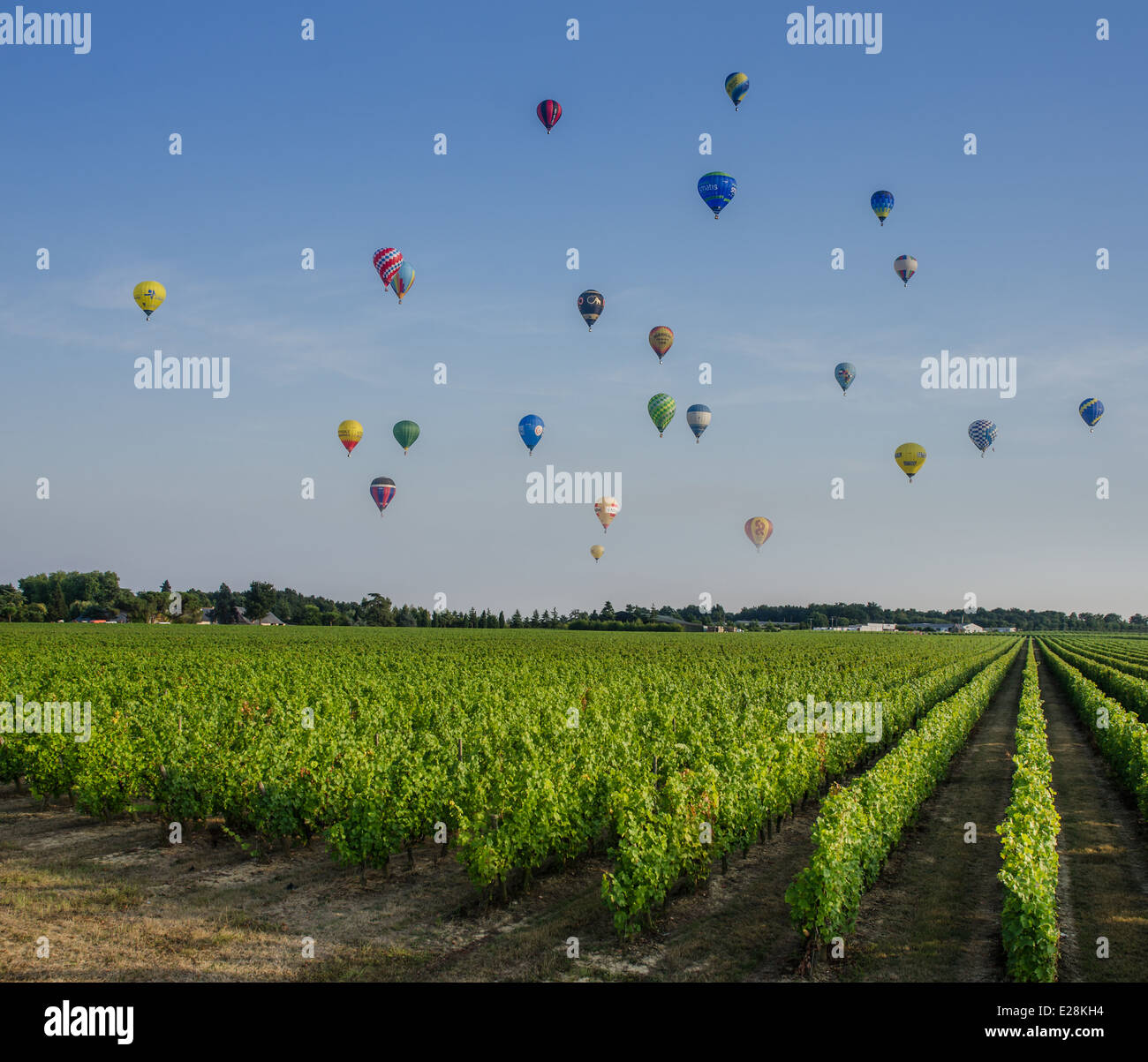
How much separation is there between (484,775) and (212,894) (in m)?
4.14

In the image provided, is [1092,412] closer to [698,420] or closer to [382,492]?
[698,420]

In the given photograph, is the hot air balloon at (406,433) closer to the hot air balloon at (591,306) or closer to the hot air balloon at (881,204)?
the hot air balloon at (591,306)

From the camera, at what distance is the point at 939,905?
444 inches

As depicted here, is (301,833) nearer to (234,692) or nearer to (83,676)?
(234,692)

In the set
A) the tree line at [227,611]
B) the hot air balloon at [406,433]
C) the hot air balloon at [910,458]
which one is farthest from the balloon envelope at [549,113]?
the tree line at [227,611]

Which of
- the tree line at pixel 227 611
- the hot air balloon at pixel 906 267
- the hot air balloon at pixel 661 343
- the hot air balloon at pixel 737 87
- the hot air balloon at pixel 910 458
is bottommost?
the tree line at pixel 227 611

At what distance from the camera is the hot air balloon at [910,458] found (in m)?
46.8

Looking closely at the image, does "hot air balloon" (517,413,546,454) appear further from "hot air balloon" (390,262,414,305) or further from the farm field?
the farm field

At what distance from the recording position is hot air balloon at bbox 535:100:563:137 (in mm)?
35781

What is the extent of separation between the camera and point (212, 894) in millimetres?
11289

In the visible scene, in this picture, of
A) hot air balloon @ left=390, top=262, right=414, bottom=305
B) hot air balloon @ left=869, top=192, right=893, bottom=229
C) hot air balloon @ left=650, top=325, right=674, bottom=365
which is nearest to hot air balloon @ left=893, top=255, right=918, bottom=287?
hot air balloon @ left=869, top=192, right=893, bottom=229

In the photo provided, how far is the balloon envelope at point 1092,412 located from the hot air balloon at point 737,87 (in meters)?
30.7

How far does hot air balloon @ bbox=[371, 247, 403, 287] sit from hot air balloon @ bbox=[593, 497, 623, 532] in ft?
74.8
